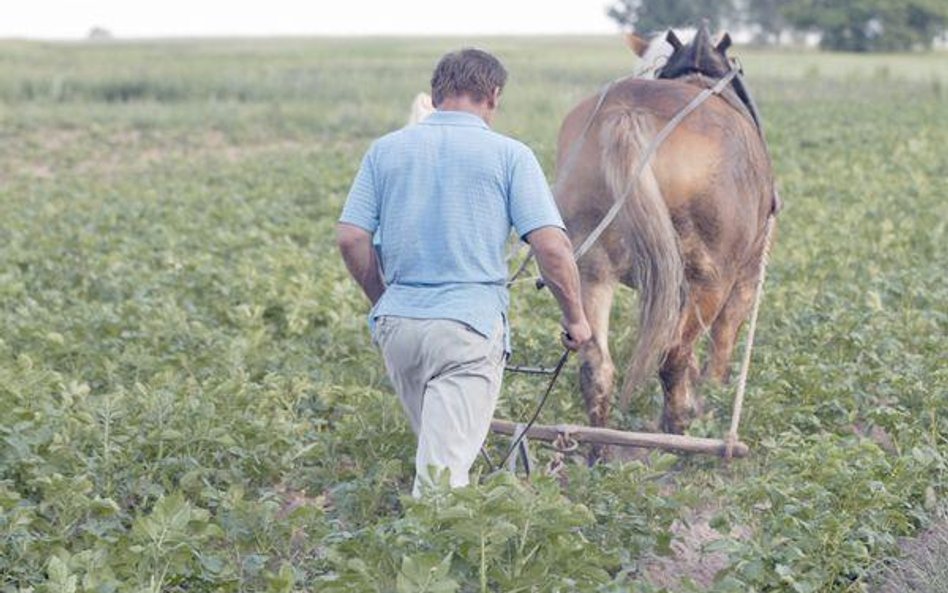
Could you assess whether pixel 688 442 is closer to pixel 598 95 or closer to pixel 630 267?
pixel 630 267

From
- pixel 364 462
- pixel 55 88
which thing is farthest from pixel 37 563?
pixel 55 88

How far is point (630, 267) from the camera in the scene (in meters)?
6.86

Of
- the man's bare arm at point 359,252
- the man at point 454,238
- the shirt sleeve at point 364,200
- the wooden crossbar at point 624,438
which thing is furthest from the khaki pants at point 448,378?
the wooden crossbar at point 624,438

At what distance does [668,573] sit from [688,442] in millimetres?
457

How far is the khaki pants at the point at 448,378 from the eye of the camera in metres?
5.16

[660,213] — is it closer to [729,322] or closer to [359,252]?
[729,322]

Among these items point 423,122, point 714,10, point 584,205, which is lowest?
point 714,10

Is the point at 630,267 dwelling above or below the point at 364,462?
above

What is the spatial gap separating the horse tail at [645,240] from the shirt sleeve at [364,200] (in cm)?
159

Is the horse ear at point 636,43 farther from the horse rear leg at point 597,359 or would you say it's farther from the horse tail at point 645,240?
the horse rear leg at point 597,359

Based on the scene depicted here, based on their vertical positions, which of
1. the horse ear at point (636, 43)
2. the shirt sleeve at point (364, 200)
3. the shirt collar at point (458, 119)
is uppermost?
the shirt collar at point (458, 119)

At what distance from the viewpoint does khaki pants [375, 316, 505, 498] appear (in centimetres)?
516

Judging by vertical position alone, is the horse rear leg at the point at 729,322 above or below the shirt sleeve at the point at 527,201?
below

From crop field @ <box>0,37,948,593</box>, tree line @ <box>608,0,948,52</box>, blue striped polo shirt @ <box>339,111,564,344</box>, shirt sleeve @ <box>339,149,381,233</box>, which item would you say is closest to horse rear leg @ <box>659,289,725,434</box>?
crop field @ <box>0,37,948,593</box>
